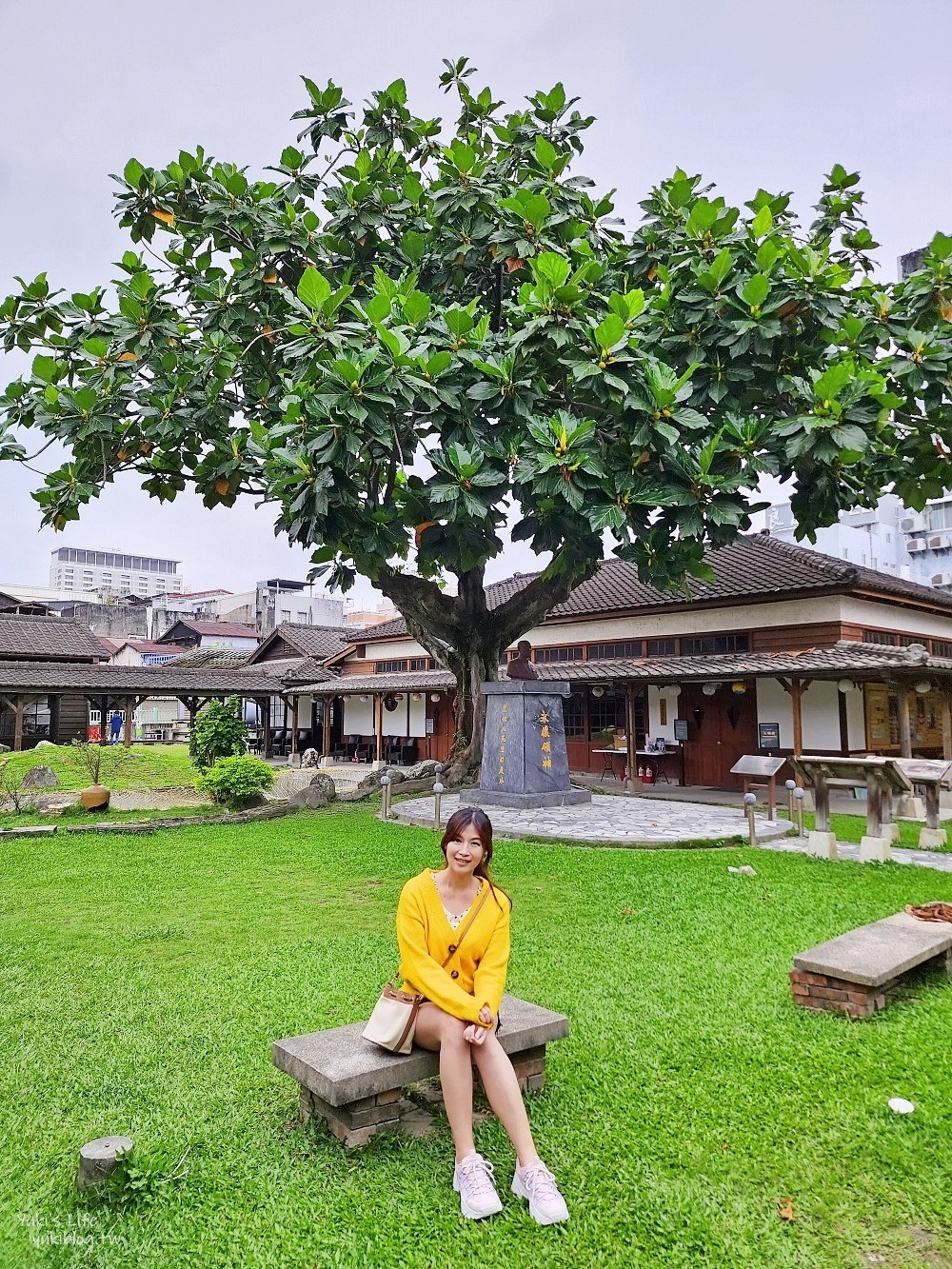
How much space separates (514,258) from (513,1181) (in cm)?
837

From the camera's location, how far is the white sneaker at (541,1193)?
2.51 meters

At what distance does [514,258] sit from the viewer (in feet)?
28.6

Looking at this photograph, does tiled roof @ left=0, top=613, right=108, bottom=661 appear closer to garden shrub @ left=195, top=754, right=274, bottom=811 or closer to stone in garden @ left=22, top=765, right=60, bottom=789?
stone in garden @ left=22, top=765, right=60, bottom=789

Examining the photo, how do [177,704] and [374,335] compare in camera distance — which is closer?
[374,335]

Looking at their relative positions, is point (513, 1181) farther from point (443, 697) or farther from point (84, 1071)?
point (443, 697)

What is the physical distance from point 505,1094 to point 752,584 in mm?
14972

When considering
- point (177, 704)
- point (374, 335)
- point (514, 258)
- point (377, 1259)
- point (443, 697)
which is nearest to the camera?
point (377, 1259)

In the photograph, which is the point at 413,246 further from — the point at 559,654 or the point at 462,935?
the point at 559,654

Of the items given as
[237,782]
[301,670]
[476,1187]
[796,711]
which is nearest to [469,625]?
[237,782]

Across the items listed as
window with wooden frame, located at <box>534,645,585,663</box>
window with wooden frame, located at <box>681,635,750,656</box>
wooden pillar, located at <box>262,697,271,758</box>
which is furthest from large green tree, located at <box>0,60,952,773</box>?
wooden pillar, located at <box>262,697,271,758</box>

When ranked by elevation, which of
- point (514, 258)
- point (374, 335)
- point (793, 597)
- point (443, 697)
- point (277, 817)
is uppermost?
point (514, 258)

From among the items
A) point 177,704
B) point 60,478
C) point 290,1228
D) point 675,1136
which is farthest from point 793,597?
point 177,704

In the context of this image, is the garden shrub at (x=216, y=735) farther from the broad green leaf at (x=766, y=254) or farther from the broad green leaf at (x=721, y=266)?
the broad green leaf at (x=766, y=254)

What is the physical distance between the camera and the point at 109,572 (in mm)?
91688
